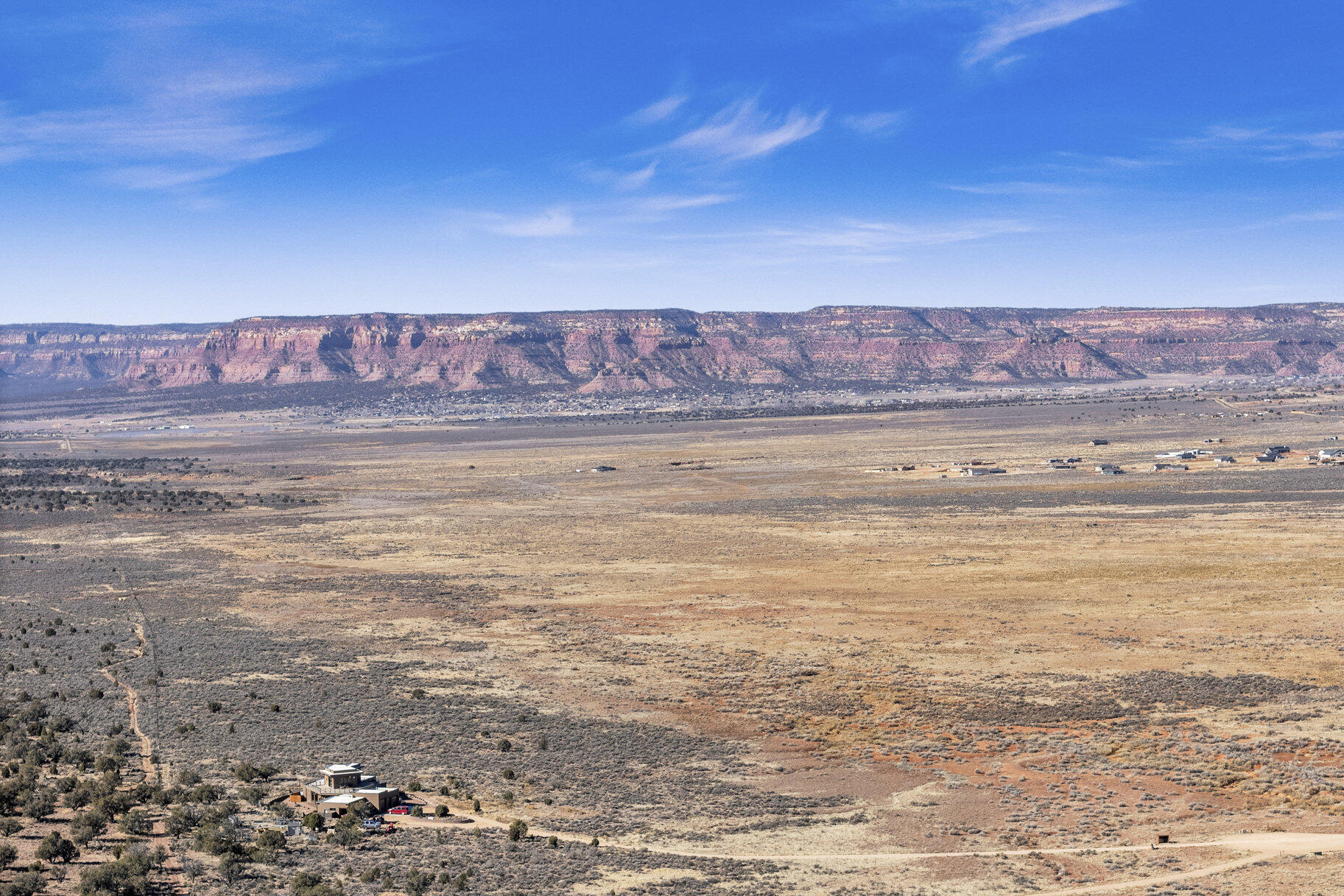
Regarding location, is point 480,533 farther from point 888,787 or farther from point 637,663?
point 888,787

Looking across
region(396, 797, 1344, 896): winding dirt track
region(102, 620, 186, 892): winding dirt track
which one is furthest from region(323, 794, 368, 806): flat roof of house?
region(396, 797, 1344, 896): winding dirt track

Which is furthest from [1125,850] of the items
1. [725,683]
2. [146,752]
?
[146,752]

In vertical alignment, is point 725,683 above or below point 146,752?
above

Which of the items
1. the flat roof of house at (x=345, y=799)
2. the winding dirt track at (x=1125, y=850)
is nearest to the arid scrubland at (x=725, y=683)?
the winding dirt track at (x=1125, y=850)

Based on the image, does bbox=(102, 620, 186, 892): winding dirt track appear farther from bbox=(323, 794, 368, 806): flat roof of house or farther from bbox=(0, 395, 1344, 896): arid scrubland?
bbox=(323, 794, 368, 806): flat roof of house

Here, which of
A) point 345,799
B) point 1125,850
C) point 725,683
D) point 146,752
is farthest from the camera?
point 725,683

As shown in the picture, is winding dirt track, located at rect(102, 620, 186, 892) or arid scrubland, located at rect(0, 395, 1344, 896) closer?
winding dirt track, located at rect(102, 620, 186, 892)

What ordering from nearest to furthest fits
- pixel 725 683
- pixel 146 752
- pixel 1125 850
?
pixel 1125 850 < pixel 146 752 < pixel 725 683

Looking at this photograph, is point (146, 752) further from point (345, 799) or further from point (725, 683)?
point (725, 683)

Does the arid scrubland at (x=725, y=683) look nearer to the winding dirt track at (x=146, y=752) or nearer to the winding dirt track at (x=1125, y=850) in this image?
the winding dirt track at (x=1125, y=850)

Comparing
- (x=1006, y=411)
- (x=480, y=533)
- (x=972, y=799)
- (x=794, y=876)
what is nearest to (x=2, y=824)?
(x=794, y=876)
